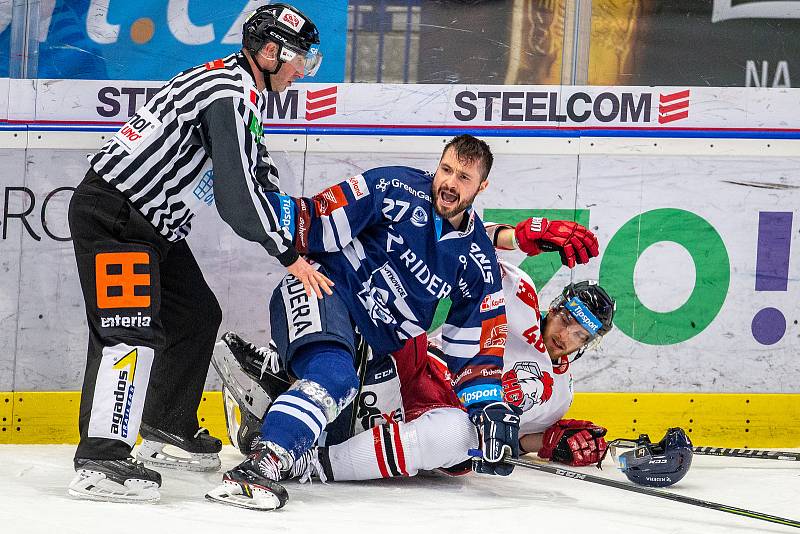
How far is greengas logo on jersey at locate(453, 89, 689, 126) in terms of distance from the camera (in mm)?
4180

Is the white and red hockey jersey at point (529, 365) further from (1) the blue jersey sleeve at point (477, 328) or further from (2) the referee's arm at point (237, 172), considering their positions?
(2) the referee's arm at point (237, 172)


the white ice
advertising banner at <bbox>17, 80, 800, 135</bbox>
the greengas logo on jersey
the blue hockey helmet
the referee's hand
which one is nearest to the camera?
the white ice

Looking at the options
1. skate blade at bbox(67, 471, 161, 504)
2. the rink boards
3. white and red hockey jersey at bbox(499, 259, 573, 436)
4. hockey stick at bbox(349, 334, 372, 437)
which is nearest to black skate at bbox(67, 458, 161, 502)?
skate blade at bbox(67, 471, 161, 504)

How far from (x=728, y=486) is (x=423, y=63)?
6.35 ft

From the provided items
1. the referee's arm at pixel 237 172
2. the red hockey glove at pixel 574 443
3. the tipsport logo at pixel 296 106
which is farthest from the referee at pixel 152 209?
the red hockey glove at pixel 574 443

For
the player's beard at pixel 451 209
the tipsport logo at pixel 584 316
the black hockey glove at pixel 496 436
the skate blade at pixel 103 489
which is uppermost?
the player's beard at pixel 451 209

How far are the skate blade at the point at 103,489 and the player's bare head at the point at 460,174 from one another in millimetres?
1233

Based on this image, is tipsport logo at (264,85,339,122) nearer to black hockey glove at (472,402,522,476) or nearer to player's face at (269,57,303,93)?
player's face at (269,57,303,93)

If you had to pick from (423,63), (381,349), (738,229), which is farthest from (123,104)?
(738,229)

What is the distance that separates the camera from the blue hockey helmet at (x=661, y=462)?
3.48 meters

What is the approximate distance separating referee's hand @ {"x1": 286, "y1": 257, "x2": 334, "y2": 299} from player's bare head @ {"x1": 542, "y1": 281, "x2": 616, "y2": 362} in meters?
0.93

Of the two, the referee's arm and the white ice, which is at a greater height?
the referee's arm

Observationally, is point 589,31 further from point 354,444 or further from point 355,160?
point 354,444

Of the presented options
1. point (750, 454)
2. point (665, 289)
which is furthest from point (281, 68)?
point (750, 454)
